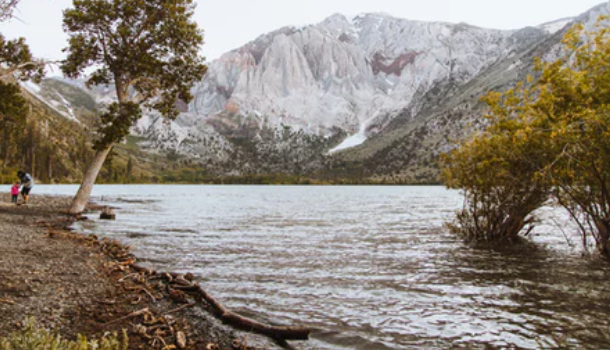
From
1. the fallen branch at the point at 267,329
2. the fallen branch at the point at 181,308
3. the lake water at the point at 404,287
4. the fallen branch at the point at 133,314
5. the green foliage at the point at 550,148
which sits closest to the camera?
the fallen branch at the point at 133,314

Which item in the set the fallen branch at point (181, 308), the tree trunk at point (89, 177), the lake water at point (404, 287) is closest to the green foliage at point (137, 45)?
the tree trunk at point (89, 177)

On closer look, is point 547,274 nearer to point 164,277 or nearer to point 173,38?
point 164,277

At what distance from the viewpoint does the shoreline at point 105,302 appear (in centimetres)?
961

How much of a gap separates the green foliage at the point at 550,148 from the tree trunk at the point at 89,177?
27.9 metres

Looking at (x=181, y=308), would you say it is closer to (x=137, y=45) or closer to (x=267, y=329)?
(x=267, y=329)

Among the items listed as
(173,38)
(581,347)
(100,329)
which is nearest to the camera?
(100,329)

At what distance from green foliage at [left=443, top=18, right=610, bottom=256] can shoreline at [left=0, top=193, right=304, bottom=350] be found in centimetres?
1320

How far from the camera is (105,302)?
37.9ft

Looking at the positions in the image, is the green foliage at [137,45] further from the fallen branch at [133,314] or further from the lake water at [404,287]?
the fallen branch at [133,314]

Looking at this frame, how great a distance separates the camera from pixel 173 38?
3644cm

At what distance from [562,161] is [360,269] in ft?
36.5

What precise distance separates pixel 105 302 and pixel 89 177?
2818 cm

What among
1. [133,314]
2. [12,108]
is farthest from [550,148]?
[12,108]

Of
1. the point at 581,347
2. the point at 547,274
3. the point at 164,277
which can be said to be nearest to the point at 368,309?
the point at 581,347
